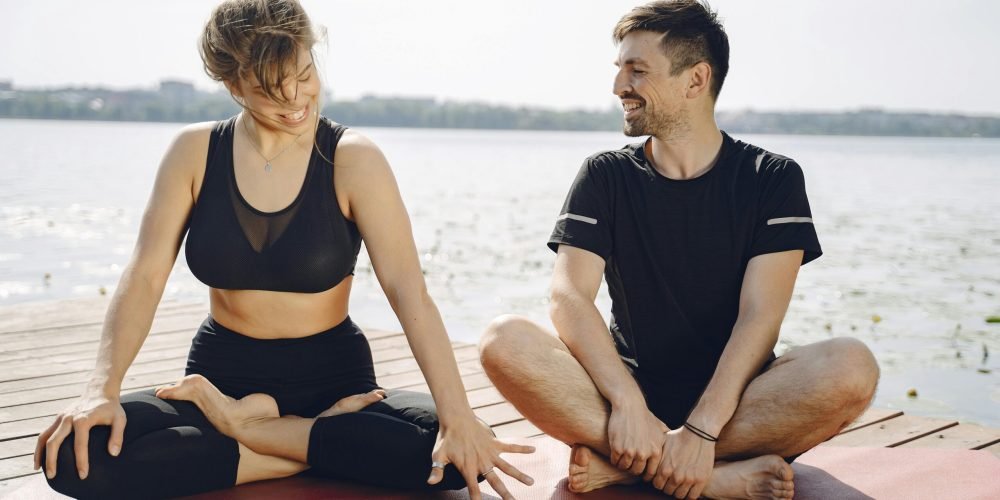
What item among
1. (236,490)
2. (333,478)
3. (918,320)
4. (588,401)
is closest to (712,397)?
(588,401)

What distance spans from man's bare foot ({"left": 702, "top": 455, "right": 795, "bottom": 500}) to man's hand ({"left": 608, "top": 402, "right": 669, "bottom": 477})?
151mm

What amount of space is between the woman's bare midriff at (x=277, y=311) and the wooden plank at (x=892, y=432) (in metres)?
1.43

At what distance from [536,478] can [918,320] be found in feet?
14.3

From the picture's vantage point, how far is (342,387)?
2.42 metres

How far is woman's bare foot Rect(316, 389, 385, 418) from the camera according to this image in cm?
234

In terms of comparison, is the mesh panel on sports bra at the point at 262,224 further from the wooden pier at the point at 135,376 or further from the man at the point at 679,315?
the wooden pier at the point at 135,376

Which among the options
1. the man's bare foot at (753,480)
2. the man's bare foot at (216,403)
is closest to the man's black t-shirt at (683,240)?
the man's bare foot at (753,480)

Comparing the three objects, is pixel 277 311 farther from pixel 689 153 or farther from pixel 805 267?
pixel 805 267

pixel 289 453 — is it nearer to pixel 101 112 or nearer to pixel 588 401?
pixel 588 401

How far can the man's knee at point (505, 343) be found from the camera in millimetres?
2314

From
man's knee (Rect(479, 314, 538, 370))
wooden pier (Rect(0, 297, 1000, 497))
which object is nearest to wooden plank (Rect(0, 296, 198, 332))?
wooden pier (Rect(0, 297, 1000, 497))

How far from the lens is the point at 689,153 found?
249 centimetres

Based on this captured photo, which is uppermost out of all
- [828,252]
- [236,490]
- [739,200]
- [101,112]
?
[739,200]

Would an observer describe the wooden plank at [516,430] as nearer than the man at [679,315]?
No
